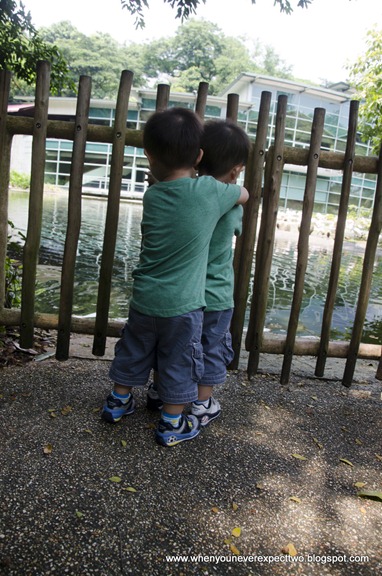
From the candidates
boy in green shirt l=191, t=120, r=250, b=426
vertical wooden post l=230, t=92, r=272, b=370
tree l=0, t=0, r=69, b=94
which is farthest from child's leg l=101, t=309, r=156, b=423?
tree l=0, t=0, r=69, b=94

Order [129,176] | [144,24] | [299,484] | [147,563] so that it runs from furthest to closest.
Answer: [129,176] < [144,24] < [299,484] < [147,563]

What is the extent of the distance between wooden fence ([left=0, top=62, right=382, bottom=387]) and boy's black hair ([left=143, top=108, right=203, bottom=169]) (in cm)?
73

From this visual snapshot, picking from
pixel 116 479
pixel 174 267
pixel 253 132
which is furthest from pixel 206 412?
pixel 253 132

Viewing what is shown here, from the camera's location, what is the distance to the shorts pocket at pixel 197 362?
2.22m

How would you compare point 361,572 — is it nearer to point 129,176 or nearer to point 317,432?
point 317,432

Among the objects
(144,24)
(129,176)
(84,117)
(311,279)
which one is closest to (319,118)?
(84,117)

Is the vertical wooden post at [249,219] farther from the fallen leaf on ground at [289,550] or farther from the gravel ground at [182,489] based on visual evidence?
the fallen leaf on ground at [289,550]

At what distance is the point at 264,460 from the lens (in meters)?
2.18

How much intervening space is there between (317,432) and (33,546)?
61.5 inches

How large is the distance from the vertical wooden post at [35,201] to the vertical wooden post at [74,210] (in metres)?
0.18

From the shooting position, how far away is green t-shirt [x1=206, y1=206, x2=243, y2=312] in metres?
2.40

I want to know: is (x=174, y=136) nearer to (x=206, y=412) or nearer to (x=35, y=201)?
(x=35, y=201)

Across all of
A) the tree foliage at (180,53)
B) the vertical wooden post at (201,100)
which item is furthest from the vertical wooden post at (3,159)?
the tree foliage at (180,53)

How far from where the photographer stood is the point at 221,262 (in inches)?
96.8
